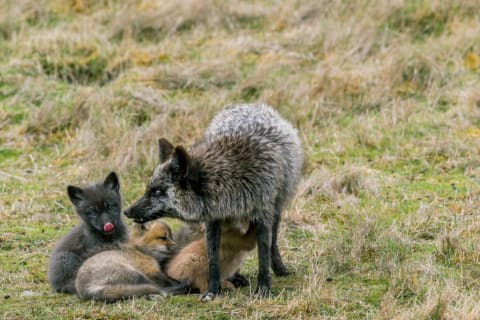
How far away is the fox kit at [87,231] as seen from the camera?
25.9 ft

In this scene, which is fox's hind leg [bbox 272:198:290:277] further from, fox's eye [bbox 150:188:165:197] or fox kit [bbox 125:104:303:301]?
fox's eye [bbox 150:188:165:197]

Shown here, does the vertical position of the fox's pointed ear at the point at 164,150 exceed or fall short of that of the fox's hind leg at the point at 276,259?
it exceeds it

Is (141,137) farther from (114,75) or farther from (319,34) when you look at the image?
(319,34)

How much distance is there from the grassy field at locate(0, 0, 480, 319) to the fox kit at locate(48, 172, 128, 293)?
210mm

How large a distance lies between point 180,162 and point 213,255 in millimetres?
823

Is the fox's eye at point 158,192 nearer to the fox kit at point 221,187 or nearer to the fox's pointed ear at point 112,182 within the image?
the fox kit at point 221,187

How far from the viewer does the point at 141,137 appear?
1174 cm

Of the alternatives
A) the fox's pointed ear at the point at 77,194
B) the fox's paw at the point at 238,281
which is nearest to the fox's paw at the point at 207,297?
the fox's paw at the point at 238,281

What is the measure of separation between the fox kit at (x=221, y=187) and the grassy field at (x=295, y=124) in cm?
53

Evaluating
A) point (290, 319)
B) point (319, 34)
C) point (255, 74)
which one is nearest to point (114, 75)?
point (255, 74)

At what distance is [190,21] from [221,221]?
833 centimetres

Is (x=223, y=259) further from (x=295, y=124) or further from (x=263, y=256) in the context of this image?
(x=295, y=124)

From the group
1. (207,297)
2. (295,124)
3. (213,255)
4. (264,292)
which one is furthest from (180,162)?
(295,124)

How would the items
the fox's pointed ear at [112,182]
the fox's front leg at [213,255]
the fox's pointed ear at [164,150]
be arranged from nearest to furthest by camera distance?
the fox's front leg at [213,255] < the fox's pointed ear at [164,150] < the fox's pointed ear at [112,182]
